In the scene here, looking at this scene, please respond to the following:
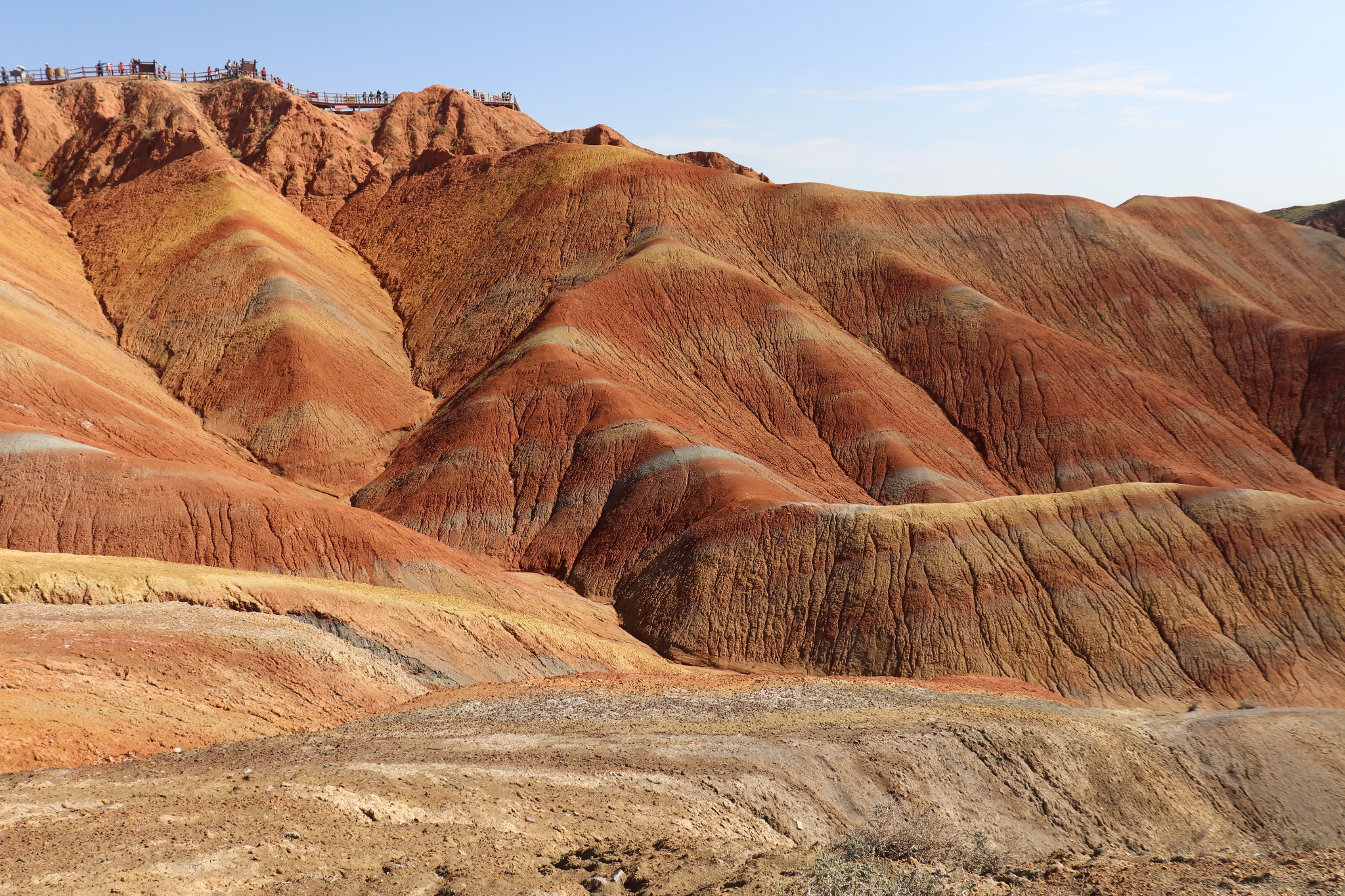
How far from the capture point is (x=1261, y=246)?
3595 inches

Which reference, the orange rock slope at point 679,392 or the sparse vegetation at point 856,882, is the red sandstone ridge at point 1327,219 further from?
the sparse vegetation at point 856,882

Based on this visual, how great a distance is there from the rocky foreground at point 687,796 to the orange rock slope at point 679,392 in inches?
538

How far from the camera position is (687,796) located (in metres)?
17.4

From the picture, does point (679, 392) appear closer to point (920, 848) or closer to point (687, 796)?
point (687, 796)

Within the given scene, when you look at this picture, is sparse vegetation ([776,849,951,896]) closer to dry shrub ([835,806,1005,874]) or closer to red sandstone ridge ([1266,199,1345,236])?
dry shrub ([835,806,1005,874])

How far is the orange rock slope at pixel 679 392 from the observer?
4159cm

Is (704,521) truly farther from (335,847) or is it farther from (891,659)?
(335,847)

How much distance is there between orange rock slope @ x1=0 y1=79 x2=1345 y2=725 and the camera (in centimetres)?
4159

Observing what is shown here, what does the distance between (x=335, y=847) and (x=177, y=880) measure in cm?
206

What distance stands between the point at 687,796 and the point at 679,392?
5152 centimetres

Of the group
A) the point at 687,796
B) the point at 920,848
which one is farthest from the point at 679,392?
the point at 920,848

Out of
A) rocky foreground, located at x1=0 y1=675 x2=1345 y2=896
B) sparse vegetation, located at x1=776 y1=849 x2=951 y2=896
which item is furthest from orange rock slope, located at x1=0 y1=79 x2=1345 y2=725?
sparse vegetation, located at x1=776 y1=849 x2=951 y2=896

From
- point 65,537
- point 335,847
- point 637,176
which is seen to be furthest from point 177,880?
point 637,176

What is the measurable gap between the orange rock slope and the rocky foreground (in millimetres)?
13672
